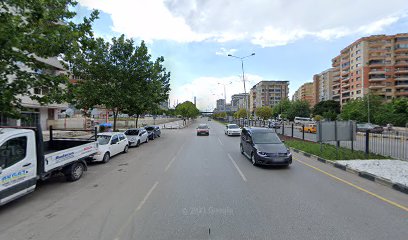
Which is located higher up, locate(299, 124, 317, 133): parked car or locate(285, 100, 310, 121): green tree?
locate(285, 100, 310, 121): green tree

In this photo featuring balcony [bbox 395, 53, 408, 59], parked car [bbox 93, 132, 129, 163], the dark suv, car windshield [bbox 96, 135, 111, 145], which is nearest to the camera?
the dark suv

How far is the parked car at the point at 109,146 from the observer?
34.0 ft

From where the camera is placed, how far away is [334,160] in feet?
33.2

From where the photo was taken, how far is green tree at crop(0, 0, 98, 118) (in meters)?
6.40

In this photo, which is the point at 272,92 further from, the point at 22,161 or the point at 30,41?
the point at 22,161

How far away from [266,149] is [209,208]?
4917 millimetres

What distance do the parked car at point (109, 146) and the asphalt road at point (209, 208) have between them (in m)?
2.54

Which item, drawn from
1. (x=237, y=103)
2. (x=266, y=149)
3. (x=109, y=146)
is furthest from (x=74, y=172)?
(x=237, y=103)

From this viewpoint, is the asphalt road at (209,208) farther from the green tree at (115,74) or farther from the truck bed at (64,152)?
the green tree at (115,74)

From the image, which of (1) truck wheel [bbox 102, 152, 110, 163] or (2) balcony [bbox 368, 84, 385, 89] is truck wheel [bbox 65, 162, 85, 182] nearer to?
(1) truck wheel [bbox 102, 152, 110, 163]

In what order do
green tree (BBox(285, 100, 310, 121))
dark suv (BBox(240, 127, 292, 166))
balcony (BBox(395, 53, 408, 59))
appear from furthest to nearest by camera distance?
green tree (BBox(285, 100, 310, 121)) → balcony (BBox(395, 53, 408, 59)) → dark suv (BBox(240, 127, 292, 166))

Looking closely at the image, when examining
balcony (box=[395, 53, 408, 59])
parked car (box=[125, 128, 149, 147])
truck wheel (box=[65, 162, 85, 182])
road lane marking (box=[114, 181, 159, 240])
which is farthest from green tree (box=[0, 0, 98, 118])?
balcony (box=[395, 53, 408, 59])

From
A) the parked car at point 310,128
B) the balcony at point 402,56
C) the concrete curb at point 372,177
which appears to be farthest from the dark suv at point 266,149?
the balcony at point 402,56

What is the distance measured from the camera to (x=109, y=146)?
440 inches
